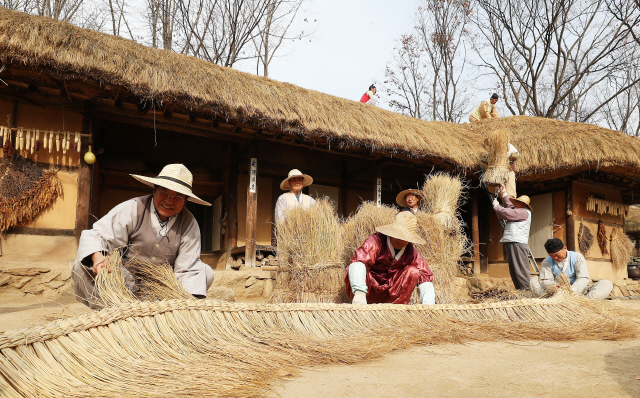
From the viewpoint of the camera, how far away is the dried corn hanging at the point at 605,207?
8.33 m

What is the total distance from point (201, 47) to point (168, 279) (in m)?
13.2

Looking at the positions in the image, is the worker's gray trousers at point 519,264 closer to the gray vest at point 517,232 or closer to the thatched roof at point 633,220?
the gray vest at point 517,232

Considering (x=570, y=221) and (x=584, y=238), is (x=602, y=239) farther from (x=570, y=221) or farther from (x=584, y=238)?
(x=570, y=221)

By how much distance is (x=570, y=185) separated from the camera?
26.8 feet

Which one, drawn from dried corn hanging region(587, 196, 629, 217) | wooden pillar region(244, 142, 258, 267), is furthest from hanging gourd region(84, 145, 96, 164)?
dried corn hanging region(587, 196, 629, 217)

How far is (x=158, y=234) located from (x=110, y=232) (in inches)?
10.9

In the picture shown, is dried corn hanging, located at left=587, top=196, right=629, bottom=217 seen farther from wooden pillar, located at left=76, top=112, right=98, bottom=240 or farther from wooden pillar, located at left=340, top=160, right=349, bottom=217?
wooden pillar, located at left=76, top=112, right=98, bottom=240

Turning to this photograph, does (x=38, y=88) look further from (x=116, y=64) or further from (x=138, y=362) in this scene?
(x=138, y=362)

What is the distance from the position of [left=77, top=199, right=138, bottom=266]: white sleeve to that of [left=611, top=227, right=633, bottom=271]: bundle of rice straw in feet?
29.7

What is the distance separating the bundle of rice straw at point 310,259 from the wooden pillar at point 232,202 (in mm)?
2971

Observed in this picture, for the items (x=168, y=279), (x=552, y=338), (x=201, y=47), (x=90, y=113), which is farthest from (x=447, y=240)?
(x=201, y=47)

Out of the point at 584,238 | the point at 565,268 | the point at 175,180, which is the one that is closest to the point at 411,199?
the point at 565,268

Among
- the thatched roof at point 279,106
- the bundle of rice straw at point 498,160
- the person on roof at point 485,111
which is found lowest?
the bundle of rice straw at point 498,160

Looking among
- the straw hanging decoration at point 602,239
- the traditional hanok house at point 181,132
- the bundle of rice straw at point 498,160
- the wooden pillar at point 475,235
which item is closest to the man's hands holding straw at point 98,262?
the traditional hanok house at point 181,132
